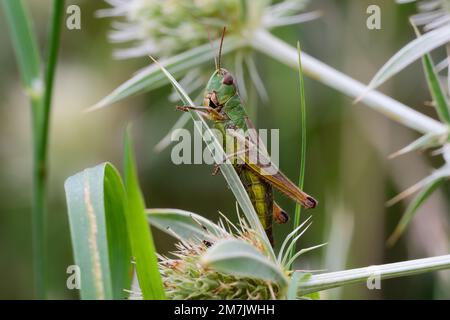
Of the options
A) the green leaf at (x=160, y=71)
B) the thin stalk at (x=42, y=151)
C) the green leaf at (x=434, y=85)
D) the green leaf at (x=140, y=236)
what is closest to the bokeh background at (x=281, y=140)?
the green leaf at (x=160, y=71)

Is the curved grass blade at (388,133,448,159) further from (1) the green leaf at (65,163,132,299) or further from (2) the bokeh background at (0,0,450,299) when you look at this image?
(2) the bokeh background at (0,0,450,299)

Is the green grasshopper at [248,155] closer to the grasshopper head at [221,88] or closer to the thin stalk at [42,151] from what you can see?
the grasshopper head at [221,88]

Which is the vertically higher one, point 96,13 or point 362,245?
point 96,13

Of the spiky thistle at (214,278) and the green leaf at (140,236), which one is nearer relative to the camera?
the green leaf at (140,236)

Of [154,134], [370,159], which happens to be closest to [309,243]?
[370,159]

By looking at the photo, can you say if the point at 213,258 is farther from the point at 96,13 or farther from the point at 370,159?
the point at 96,13

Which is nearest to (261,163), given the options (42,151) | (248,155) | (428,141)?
(248,155)
